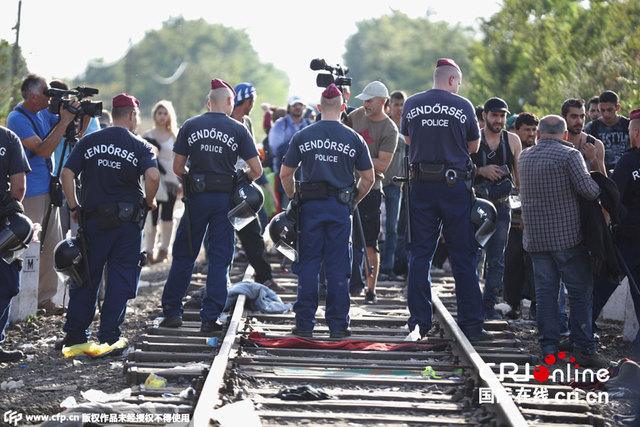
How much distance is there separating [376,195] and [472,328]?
2.54 m

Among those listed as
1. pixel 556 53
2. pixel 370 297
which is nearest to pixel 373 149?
pixel 370 297

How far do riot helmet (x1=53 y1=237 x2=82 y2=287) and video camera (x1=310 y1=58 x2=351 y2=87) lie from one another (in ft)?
10.4

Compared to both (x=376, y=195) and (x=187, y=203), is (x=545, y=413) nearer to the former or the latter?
(x=187, y=203)

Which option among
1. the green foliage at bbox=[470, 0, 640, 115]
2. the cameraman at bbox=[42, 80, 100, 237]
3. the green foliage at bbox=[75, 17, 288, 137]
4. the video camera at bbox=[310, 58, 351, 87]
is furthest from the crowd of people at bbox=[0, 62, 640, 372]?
the green foliage at bbox=[75, 17, 288, 137]

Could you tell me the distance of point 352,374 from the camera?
267 inches

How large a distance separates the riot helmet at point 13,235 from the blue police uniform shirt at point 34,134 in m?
Answer: 1.56

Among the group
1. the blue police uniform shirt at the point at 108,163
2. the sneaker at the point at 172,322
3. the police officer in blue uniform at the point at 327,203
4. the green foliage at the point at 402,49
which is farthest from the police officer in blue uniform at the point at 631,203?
the green foliage at the point at 402,49

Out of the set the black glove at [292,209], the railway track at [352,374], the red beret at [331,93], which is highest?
the red beret at [331,93]

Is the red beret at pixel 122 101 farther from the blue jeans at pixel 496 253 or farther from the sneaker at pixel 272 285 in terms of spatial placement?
the blue jeans at pixel 496 253

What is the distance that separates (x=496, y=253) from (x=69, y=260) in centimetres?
411

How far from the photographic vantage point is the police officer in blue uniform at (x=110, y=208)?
305 inches

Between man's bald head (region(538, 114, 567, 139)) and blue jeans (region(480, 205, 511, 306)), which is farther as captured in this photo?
blue jeans (region(480, 205, 511, 306))

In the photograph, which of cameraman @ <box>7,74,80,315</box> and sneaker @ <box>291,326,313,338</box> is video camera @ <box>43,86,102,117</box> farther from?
sneaker @ <box>291,326,313,338</box>

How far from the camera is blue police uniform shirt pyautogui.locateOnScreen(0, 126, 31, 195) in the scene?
7.39 metres
